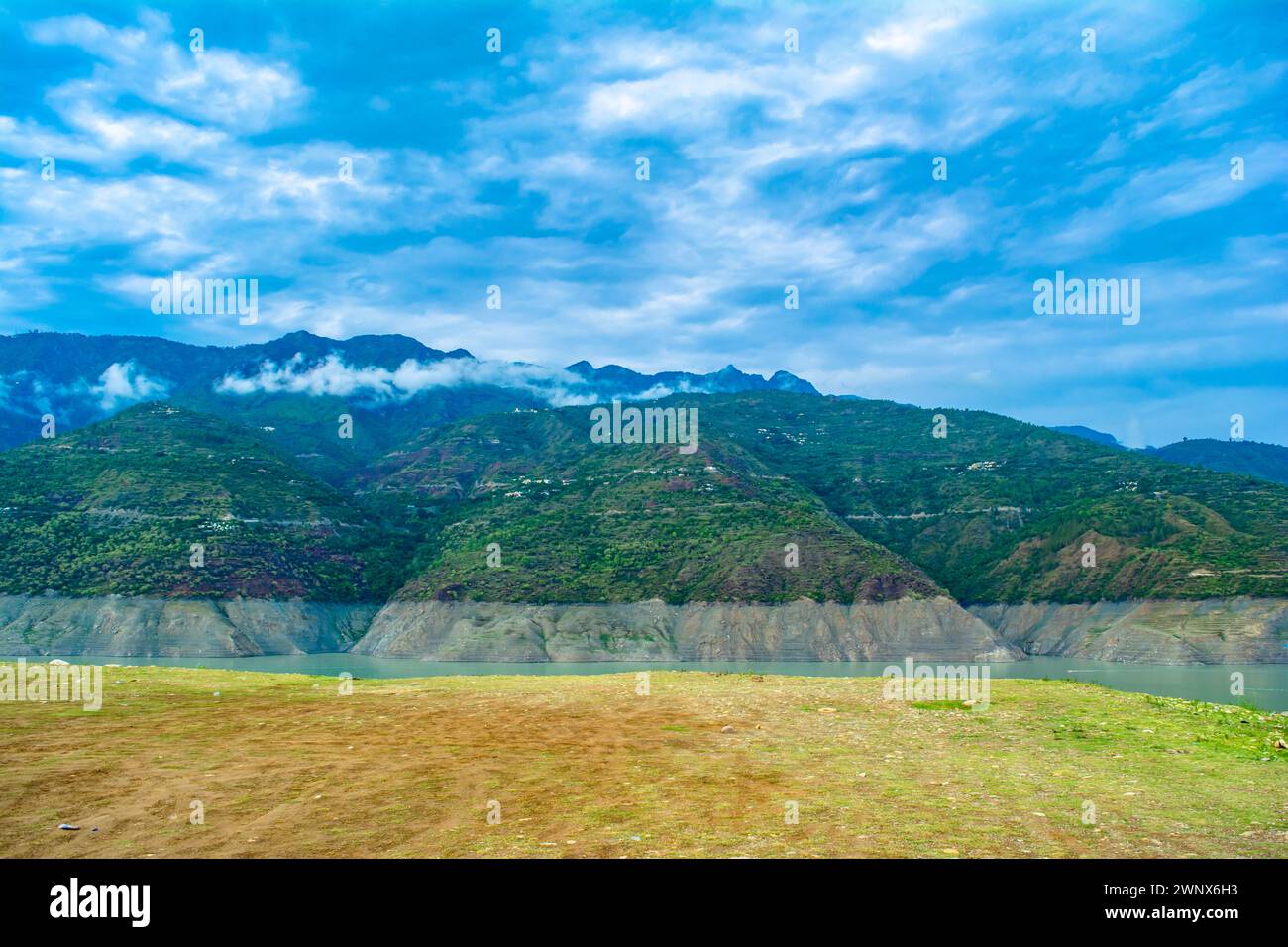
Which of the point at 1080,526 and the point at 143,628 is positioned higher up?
the point at 1080,526

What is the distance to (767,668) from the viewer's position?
110 meters

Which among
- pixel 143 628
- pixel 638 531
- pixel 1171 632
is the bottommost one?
pixel 1171 632

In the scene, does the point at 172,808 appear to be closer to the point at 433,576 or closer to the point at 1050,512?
the point at 433,576

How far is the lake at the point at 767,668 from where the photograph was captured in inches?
3317

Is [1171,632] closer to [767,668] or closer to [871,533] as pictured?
[767,668]

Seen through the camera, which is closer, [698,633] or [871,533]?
[698,633]

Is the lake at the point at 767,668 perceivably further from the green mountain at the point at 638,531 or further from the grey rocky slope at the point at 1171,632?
the green mountain at the point at 638,531

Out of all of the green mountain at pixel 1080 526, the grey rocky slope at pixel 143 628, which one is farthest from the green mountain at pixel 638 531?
the grey rocky slope at pixel 143 628
